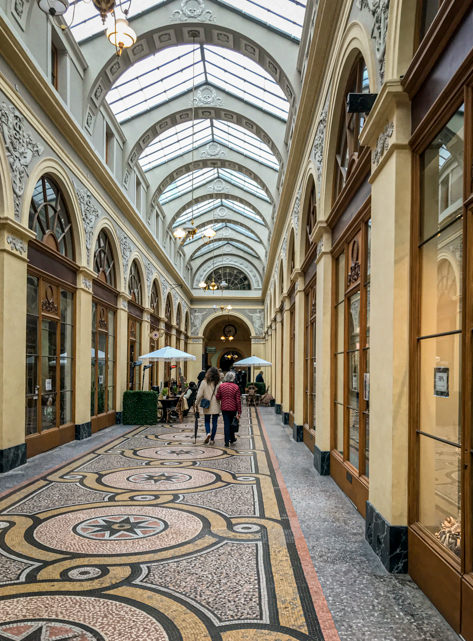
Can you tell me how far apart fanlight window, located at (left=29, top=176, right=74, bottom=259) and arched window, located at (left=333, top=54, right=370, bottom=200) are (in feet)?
15.8

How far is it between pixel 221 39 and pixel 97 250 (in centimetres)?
558

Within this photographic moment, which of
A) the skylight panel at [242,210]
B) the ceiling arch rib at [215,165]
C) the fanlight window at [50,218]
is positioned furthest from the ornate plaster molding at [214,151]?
the fanlight window at [50,218]

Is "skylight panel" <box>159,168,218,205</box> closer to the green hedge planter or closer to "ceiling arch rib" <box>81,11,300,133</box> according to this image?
"ceiling arch rib" <box>81,11,300,133</box>

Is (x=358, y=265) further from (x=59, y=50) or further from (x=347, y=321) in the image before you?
(x=59, y=50)

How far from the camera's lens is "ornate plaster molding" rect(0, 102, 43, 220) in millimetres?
6738

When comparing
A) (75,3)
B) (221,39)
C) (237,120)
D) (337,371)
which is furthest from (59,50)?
(337,371)

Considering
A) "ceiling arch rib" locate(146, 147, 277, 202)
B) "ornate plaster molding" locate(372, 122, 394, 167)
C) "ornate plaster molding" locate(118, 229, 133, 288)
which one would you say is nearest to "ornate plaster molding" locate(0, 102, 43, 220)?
"ornate plaster molding" locate(372, 122, 394, 167)

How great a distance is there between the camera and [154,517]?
4.73 m

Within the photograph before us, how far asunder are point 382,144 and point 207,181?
19.2 m

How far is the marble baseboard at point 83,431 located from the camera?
32.4 ft

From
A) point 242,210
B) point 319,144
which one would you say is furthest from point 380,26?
point 242,210

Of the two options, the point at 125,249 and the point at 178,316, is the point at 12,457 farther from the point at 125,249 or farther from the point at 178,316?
the point at 178,316

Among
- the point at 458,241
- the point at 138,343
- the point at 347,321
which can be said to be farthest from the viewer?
the point at 138,343

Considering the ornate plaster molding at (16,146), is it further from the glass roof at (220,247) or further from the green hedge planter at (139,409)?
the glass roof at (220,247)
